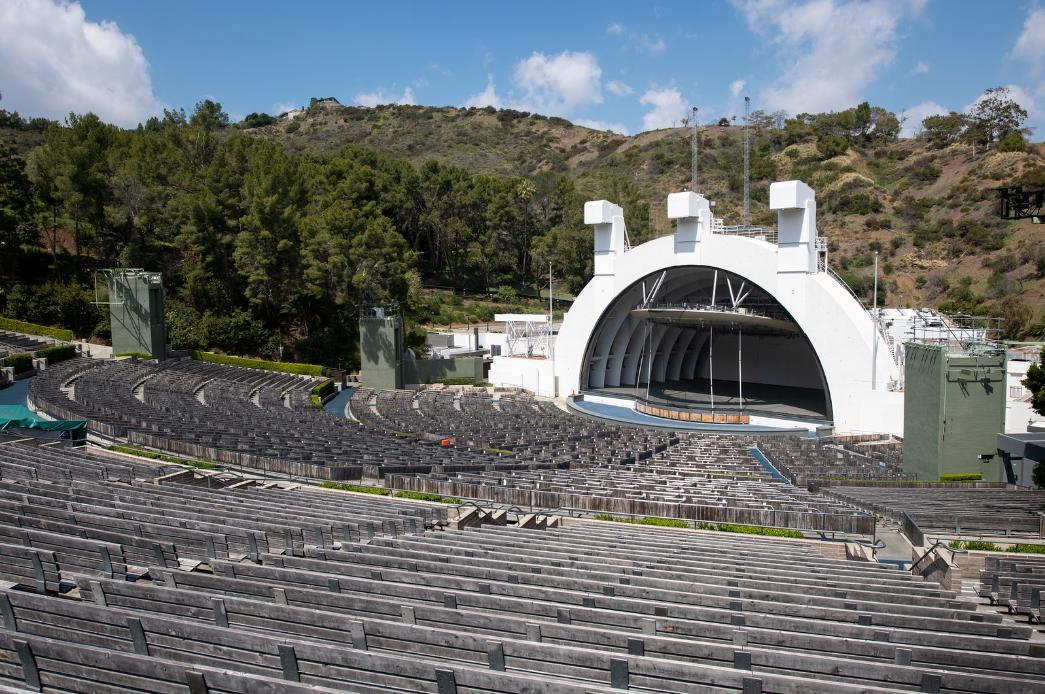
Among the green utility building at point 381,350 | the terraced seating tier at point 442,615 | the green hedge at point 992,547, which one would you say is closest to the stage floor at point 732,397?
the green utility building at point 381,350

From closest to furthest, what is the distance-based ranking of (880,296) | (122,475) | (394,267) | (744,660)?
1. (744,660)
2. (122,475)
3. (394,267)
4. (880,296)

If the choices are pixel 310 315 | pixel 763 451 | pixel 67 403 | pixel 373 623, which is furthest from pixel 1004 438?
pixel 310 315

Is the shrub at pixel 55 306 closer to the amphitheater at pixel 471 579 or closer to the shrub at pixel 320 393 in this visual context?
the shrub at pixel 320 393

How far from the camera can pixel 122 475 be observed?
1262cm

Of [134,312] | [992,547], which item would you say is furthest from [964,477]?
[134,312]

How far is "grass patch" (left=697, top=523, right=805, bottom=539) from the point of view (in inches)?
490

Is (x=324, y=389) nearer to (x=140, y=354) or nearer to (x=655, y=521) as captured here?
(x=140, y=354)

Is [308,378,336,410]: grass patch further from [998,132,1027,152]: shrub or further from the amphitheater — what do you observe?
[998,132,1027,152]: shrub

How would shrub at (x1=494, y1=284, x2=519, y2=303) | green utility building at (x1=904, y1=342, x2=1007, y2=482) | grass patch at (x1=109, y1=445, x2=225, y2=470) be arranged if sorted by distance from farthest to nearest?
shrub at (x1=494, y1=284, x2=519, y2=303)
green utility building at (x1=904, y1=342, x2=1007, y2=482)
grass patch at (x1=109, y1=445, x2=225, y2=470)

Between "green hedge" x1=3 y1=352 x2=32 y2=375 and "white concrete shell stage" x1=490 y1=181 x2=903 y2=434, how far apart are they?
24.6 m

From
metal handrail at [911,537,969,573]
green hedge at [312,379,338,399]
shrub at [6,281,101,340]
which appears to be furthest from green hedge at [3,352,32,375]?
metal handrail at [911,537,969,573]

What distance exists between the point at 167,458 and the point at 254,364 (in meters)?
24.9

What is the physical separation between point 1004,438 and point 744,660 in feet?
65.7

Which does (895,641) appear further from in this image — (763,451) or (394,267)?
(394,267)
